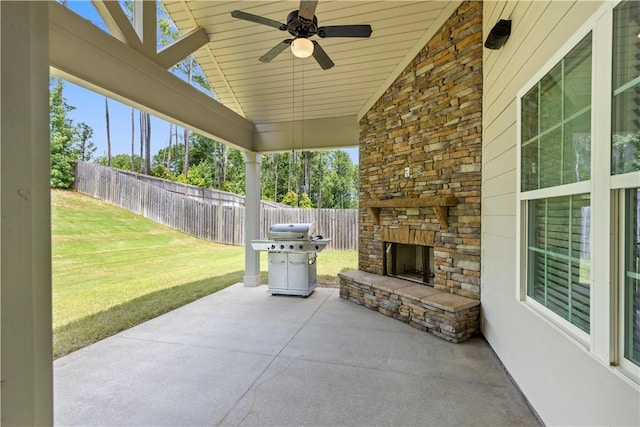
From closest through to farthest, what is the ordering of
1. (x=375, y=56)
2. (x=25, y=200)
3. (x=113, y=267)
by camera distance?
(x=25, y=200) < (x=375, y=56) < (x=113, y=267)

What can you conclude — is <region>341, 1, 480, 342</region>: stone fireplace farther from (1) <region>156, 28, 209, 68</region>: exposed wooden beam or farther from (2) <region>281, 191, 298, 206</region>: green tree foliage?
(2) <region>281, 191, 298, 206</region>: green tree foliage

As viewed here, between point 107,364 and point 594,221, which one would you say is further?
point 107,364

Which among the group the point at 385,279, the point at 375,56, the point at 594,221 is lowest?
the point at 385,279

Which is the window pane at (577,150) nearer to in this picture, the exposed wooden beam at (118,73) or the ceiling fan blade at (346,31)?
the ceiling fan blade at (346,31)

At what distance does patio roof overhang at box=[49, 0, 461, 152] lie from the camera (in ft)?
9.09

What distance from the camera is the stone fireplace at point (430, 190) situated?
347 cm

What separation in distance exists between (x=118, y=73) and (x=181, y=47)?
1.14m

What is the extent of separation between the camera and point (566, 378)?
1.80 meters


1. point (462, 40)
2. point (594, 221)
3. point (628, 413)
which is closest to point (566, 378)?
point (628, 413)

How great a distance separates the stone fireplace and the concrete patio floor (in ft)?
1.40

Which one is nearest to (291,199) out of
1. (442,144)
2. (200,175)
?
(200,175)

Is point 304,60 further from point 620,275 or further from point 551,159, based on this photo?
point 620,275

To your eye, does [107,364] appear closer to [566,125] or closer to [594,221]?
[594,221]

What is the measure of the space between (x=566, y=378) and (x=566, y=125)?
152 centimetres
